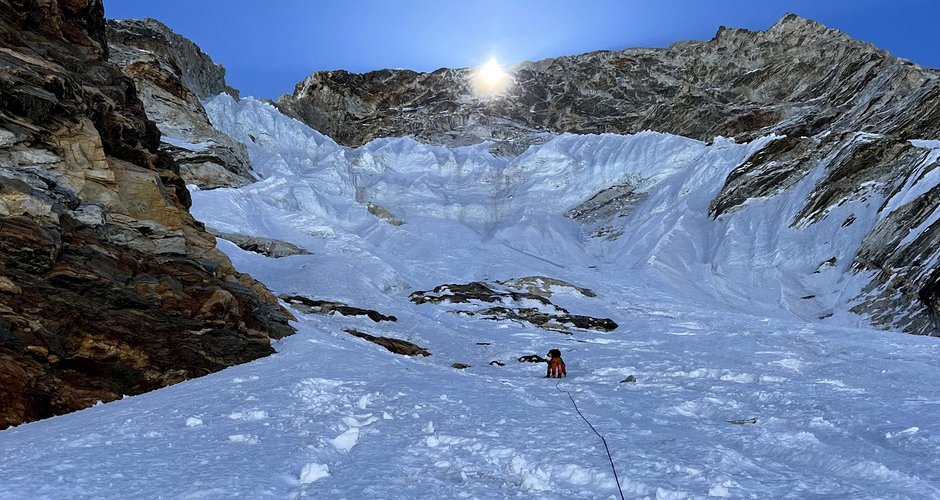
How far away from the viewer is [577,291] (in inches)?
1421

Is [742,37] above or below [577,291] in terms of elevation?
above

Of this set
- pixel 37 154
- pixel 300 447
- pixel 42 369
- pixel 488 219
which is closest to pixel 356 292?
pixel 37 154

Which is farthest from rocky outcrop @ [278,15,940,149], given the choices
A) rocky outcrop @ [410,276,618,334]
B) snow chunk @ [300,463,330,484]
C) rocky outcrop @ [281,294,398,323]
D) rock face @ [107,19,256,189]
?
snow chunk @ [300,463,330,484]

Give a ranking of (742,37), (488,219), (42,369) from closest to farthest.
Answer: (42,369), (488,219), (742,37)

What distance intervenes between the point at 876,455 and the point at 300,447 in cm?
696

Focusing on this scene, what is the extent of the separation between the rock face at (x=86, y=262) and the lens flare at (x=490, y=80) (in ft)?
367

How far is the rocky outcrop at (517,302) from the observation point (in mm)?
27969

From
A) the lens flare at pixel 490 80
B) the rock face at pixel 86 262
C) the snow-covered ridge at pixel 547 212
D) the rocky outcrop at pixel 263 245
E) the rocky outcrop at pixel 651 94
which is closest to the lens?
the rock face at pixel 86 262

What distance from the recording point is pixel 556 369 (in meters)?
15.4

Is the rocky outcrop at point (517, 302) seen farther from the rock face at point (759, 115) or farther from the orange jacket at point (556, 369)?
the rock face at point (759, 115)

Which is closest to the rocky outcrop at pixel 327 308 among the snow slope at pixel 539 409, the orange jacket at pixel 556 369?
the snow slope at pixel 539 409

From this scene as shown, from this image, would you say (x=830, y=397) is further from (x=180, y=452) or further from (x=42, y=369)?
(x=42, y=369)

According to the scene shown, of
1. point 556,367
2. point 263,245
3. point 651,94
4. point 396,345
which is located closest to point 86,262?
point 396,345

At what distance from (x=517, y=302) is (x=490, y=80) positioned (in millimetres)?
105779
